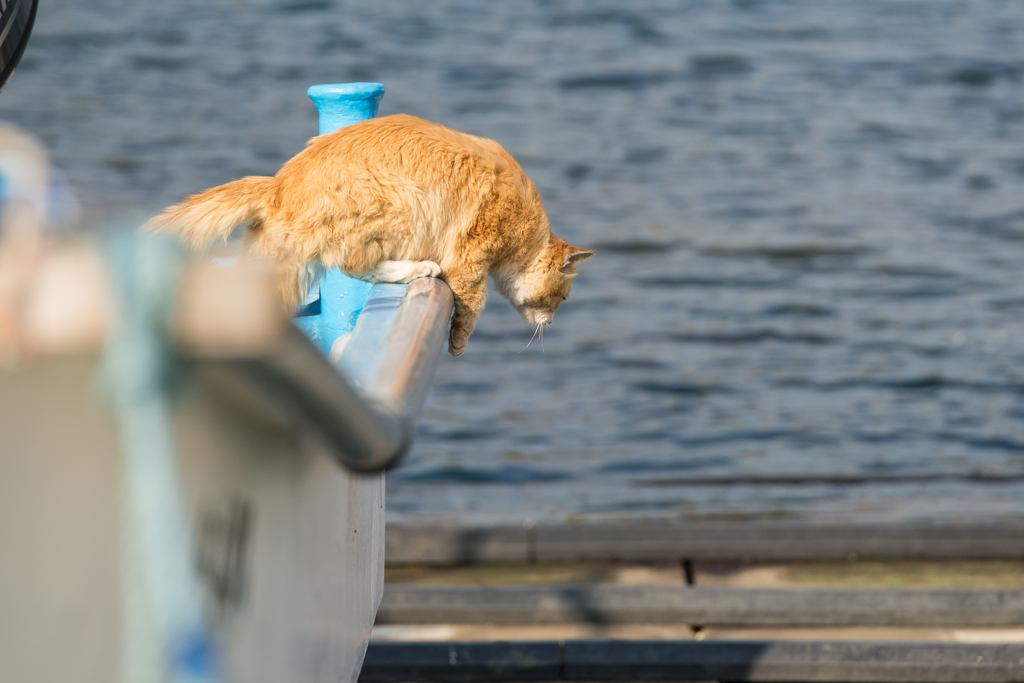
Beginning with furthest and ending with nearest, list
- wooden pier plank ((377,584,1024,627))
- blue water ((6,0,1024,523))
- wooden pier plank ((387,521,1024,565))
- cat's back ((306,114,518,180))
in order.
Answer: blue water ((6,0,1024,523)) < wooden pier plank ((387,521,1024,565)) < wooden pier plank ((377,584,1024,627)) < cat's back ((306,114,518,180))

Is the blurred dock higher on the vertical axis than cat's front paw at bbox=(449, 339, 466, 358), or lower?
lower

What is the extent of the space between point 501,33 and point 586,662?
557 inches

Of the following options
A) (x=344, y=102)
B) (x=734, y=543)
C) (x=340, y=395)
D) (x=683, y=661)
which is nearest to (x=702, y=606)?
(x=683, y=661)

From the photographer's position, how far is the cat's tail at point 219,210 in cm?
182

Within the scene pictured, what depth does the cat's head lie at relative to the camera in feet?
9.21

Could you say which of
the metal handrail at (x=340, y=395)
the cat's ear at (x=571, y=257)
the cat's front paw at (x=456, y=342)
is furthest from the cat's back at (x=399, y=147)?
the metal handrail at (x=340, y=395)

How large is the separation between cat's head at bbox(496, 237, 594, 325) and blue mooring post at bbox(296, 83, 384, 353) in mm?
753

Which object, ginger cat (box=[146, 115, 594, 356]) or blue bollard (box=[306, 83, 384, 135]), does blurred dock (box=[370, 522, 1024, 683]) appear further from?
blue bollard (box=[306, 83, 384, 135])

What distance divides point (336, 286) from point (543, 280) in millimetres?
921

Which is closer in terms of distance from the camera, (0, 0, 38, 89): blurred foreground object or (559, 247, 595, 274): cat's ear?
(0, 0, 38, 89): blurred foreground object

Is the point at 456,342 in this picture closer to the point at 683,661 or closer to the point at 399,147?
the point at 399,147

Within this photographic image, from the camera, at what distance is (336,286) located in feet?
6.61

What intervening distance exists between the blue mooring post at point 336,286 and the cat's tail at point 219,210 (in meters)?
0.18

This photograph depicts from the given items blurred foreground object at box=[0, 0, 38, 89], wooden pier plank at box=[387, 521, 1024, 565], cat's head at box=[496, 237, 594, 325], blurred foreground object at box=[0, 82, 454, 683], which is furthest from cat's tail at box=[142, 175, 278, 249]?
wooden pier plank at box=[387, 521, 1024, 565]
